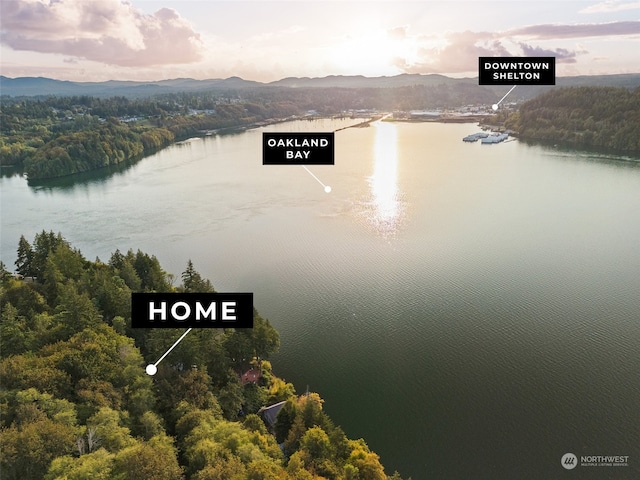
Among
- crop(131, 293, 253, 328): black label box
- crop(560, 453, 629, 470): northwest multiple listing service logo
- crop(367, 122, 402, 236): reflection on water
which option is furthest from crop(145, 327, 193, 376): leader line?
crop(367, 122, 402, 236): reflection on water

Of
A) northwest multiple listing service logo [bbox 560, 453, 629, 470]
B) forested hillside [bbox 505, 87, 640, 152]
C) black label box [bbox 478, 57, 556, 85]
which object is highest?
forested hillside [bbox 505, 87, 640, 152]

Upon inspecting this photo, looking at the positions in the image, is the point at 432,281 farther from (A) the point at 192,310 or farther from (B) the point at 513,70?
(A) the point at 192,310

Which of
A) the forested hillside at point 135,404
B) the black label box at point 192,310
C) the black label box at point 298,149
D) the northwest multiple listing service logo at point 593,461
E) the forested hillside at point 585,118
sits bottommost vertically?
the northwest multiple listing service logo at point 593,461

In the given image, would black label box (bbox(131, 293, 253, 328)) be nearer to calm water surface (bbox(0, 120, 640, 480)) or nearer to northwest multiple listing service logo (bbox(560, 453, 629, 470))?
calm water surface (bbox(0, 120, 640, 480))

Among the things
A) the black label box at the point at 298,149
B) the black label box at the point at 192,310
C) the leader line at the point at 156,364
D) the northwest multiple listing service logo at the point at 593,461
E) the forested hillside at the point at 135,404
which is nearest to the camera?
the forested hillside at the point at 135,404

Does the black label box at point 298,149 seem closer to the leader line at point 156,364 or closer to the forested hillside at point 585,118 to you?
the leader line at point 156,364

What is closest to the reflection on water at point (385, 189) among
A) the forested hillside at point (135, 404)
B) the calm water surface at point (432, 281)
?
the calm water surface at point (432, 281)
